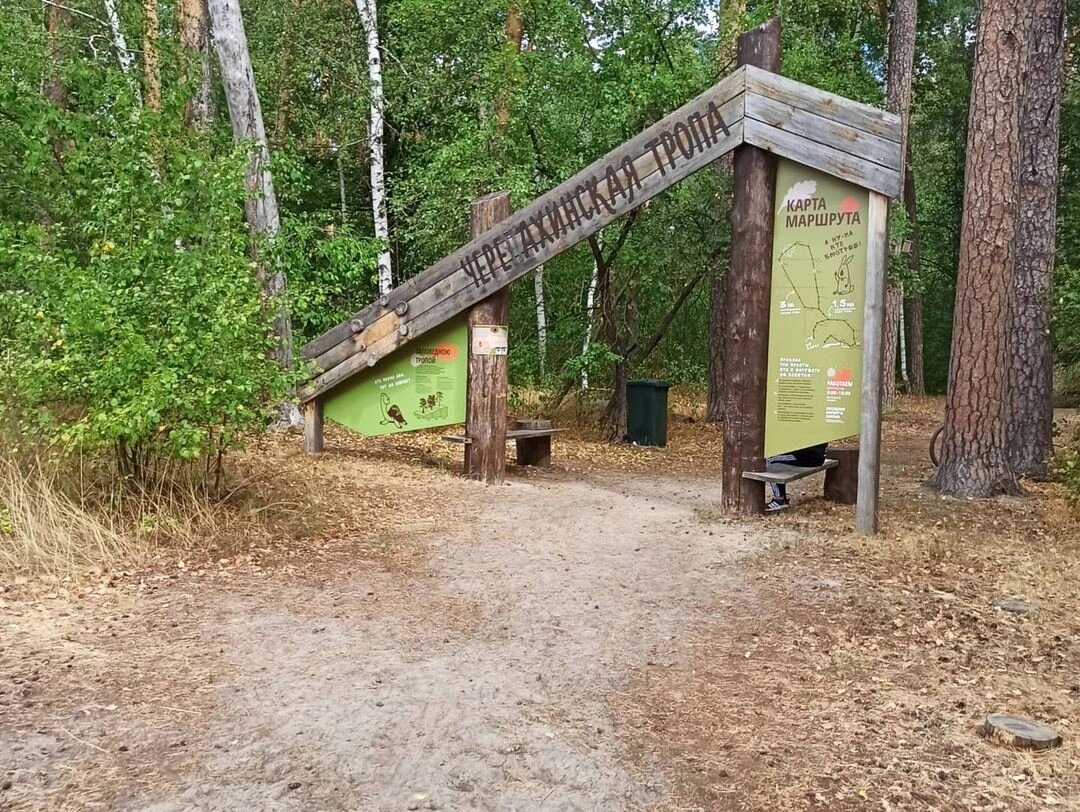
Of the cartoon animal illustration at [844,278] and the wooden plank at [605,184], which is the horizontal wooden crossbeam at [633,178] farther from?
the cartoon animal illustration at [844,278]

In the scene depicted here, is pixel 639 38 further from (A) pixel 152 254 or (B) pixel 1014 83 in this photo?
(A) pixel 152 254

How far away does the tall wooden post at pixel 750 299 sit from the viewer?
7746mm

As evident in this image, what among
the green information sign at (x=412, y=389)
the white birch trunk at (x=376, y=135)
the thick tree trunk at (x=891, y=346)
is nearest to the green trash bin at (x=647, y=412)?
the green information sign at (x=412, y=389)

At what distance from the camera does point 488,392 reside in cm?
941

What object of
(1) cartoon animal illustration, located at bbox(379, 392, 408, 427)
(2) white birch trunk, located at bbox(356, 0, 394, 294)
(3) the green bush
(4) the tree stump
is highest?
(2) white birch trunk, located at bbox(356, 0, 394, 294)

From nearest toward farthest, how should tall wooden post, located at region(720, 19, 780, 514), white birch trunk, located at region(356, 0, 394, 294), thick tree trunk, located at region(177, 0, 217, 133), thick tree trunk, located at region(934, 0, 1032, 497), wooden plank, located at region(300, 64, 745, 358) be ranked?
tall wooden post, located at region(720, 19, 780, 514) < wooden plank, located at region(300, 64, 745, 358) < thick tree trunk, located at region(934, 0, 1032, 497) < thick tree trunk, located at region(177, 0, 217, 133) < white birch trunk, located at region(356, 0, 394, 294)

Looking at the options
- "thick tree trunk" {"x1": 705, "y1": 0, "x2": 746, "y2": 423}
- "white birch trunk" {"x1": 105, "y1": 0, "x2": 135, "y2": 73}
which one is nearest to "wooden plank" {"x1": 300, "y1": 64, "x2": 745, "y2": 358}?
"thick tree trunk" {"x1": 705, "y1": 0, "x2": 746, "y2": 423}

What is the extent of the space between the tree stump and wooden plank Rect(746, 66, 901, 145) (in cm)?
475

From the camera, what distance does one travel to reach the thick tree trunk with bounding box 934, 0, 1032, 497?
8422 millimetres

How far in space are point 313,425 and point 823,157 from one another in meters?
6.18

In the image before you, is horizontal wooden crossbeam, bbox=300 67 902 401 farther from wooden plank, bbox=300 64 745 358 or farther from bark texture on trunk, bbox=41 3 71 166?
bark texture on trunk, bbox=41 3 71 166

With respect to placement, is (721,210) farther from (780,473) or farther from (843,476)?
(780,473)

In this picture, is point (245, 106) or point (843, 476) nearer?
point (843, 476)

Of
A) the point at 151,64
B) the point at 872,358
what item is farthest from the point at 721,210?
the point at 151,64
